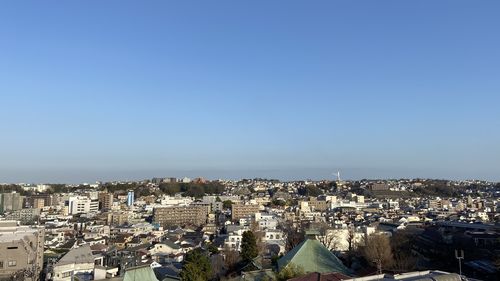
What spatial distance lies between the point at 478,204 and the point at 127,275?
268 feet

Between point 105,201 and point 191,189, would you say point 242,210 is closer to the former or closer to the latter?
point 105,201

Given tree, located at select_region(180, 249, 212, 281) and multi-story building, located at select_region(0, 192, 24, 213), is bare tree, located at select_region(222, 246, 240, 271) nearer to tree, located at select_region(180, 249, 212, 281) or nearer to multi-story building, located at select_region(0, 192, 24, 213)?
tree, located at select_region(180, 249, 212, 281)

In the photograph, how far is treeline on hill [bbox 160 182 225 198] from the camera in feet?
329

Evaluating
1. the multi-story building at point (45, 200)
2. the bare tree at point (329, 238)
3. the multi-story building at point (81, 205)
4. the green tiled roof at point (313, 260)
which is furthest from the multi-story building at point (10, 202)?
the green tiled roof at point (313, 260)

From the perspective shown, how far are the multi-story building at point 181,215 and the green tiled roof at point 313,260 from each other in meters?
47.5

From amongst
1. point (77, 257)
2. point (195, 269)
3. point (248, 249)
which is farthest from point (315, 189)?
point (195, 269)

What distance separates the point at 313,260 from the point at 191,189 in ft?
291

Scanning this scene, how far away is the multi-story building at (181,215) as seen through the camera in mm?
62253

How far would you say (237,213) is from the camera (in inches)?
2479

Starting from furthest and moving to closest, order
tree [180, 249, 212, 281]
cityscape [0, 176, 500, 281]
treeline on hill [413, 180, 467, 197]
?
treeline on hill [413, 180, 467, 197] → cityscape [0, 176, 500, 281] → tree [180, 249, 212, 281]

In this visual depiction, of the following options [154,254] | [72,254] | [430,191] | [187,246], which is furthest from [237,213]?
[430,191]

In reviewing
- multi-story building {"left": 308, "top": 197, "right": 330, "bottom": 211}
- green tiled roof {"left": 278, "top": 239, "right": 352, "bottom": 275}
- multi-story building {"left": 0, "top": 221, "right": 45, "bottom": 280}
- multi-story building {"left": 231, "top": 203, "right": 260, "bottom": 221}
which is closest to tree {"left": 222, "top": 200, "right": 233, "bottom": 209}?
multi-story building {"left": 231, "top": 203, "right": 260, "bottom": 221}

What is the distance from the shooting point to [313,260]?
15039mm

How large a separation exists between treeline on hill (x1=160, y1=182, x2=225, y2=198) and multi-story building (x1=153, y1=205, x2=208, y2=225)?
3279cm
